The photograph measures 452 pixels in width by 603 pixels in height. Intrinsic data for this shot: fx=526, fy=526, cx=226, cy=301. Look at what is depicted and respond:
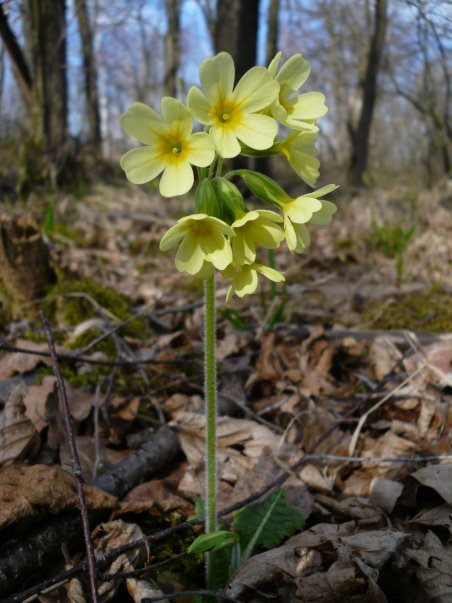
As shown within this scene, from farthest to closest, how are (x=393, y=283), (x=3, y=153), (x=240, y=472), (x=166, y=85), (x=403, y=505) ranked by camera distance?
(x=166, y=85) < (x=3, y=153) < (x=393, y=283) < (x=240, y=472) < (x=403, y=505)

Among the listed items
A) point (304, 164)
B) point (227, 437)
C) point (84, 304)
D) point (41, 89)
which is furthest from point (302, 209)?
point (41, 89)

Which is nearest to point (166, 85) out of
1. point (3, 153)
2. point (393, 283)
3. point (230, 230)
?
point (3, 153)

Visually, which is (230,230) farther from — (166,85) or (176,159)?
(166,85)

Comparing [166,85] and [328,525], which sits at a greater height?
[166,85]

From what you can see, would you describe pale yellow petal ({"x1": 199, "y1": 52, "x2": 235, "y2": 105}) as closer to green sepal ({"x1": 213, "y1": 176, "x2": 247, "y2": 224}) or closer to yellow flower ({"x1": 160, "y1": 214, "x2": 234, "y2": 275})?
green sepal ({"x1": 213, "y1": 176, "x2": 247, "y2": 224})

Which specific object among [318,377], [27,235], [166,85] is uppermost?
[166,85]

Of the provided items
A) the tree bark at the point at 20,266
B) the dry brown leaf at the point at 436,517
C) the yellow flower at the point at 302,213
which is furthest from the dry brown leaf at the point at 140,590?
the tree bark at the point at 20,266

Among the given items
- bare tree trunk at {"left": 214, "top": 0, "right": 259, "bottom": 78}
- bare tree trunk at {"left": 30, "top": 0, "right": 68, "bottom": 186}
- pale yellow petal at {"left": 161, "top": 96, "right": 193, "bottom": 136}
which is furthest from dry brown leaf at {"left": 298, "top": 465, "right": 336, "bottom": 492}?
bare tree trunk at {"left": 214, "top": 0, "right": 259, "bottom": 78}
